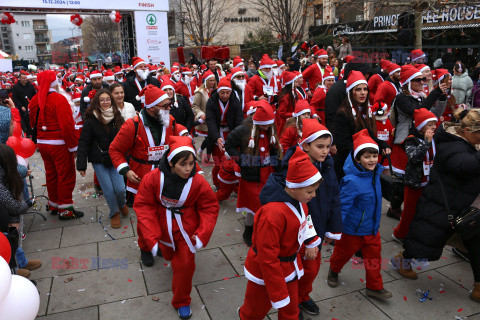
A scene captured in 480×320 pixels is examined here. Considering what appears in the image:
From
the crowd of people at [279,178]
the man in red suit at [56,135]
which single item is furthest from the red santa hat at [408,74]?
the man in red suit at [56,135]

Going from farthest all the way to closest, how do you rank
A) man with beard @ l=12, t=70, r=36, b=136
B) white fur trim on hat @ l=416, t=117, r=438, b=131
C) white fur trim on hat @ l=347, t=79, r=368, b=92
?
1. man with beard @ l=12, t=70, r=36, b=136
2. white fur trim on hat @ l=347, t=79, r=368, b=92
3. white fur trim on hat @ l=416, t=117, r=438, b=131

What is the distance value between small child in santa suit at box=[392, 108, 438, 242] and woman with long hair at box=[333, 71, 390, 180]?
0.38 metres

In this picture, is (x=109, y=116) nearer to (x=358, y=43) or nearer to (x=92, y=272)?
(x=92, y=272)

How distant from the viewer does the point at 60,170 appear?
5.82 metres

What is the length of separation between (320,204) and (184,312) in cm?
163

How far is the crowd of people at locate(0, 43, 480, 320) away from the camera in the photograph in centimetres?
298

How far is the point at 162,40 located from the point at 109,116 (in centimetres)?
1772

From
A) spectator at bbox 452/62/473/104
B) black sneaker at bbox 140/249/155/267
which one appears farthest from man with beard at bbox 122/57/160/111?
spectator at bbox 452/62/473/104

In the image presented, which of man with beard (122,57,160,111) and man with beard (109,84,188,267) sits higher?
man with beard (122,57,160,111)

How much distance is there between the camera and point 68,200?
19.6ft

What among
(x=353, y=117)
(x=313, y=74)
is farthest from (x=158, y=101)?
(x=313, y=74)

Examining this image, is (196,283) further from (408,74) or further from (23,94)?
(23,94)

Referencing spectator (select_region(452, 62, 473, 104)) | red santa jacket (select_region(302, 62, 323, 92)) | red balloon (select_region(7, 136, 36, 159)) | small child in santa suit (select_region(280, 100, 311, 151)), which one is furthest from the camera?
red santa jacket (select_region(302, 62, 323, 92))

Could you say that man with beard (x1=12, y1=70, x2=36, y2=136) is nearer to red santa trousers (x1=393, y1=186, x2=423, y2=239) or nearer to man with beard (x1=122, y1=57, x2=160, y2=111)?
man with beard (x1=122, y1=57, x2=160, y2=111)
